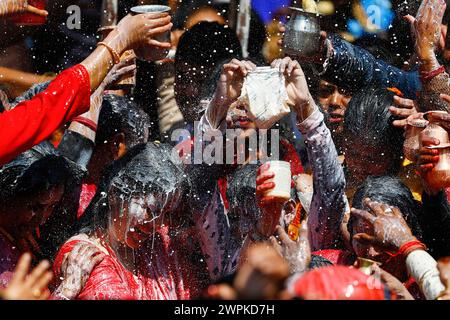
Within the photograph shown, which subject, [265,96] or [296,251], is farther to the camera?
[265,96]

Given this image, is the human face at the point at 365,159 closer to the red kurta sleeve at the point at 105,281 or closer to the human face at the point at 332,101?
the human face at the point at 332,101

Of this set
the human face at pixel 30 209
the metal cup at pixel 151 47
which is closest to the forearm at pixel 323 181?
the metal cup at pixel 151 47

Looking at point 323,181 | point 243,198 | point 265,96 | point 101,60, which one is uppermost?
point 101,60

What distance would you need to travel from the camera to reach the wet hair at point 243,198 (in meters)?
4.13

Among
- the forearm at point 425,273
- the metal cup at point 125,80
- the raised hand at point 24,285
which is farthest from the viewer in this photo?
the metal cup at point 125,80

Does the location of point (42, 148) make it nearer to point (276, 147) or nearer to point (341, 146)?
point (276, 147)

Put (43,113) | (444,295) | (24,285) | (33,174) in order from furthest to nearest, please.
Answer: (33,174)
(43,113)
(444,295)
(24,285)

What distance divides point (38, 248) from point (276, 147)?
1.20 meters

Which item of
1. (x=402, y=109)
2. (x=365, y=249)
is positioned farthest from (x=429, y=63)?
(x=365, y=249)

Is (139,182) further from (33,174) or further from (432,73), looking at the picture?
(432,73)

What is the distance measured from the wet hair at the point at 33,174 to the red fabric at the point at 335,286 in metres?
1.42

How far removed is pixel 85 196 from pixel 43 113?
825 mm

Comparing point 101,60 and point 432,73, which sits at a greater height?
point 101,60

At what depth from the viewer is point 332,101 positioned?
5090 millimetres
